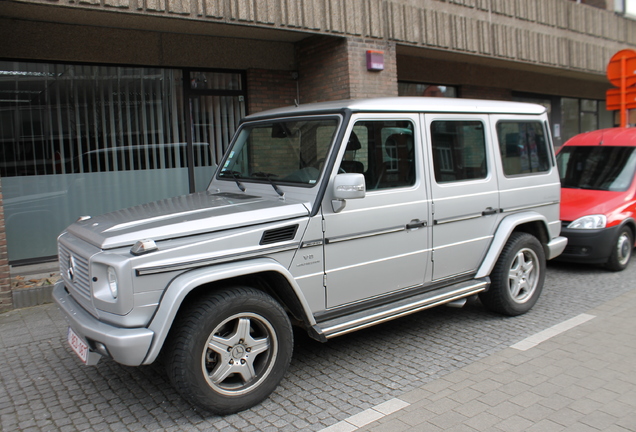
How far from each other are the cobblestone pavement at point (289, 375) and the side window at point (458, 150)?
1.44 meters

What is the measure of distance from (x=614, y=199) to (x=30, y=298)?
288 inches

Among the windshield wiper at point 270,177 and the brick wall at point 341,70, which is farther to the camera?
the brick wall at point 341,70

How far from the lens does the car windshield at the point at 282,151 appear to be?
13.7 ft

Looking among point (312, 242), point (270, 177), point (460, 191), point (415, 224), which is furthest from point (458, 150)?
point (312, 242)

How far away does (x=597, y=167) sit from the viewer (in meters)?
8.19

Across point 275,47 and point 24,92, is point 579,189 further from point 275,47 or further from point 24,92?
point 24,92

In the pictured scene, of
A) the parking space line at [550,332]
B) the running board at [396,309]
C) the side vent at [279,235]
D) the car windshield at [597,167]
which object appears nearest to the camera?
the side vent at [279,235]

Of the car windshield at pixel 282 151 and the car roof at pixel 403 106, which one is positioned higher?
the car roof at pixel 403 106

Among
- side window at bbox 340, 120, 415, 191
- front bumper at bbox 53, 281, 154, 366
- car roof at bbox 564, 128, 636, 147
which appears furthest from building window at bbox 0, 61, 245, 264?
car roof at bbox 564, 128, 636, 147

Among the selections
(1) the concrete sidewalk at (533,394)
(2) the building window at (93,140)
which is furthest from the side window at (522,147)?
(2) the building window at (93,140)

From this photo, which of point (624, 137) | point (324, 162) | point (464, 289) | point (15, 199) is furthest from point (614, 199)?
point (15, 199)

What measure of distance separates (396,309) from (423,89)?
8.75 metres

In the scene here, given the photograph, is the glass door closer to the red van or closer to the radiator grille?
the radiator grille

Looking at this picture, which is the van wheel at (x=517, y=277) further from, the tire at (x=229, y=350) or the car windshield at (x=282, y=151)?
the tire at (x=229, y=350)
